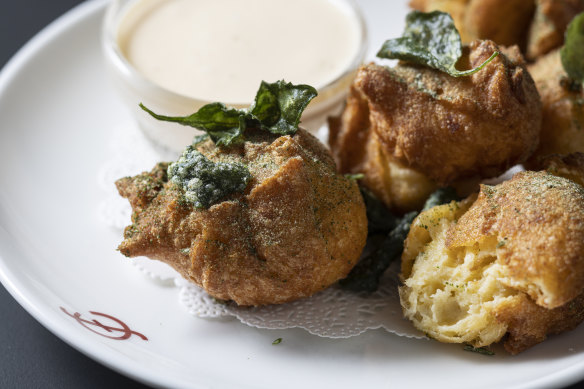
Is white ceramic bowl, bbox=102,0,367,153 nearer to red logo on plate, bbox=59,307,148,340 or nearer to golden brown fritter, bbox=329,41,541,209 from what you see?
golden brown fritter, bbox=329,41,541,209

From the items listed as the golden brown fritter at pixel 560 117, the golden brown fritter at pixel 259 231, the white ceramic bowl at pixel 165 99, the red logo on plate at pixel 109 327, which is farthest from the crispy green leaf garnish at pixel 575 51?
the red logo on plate at pixel 109 327

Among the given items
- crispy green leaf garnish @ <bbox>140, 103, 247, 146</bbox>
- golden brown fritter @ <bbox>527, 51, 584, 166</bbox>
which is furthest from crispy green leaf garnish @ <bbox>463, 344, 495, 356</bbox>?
crispy green leaf garnish @ <bbox>140, 103, 247, 146</bbox>

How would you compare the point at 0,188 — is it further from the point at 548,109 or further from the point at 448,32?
the point at 548,109

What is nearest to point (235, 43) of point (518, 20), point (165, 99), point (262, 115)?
point (165, 99)

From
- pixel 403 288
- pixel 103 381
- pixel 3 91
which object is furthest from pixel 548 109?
pixel 3 91

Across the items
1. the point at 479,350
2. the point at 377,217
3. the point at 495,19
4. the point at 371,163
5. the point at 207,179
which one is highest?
the point at 207,179

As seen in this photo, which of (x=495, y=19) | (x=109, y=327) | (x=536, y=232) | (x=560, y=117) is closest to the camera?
(x=536, y=232)

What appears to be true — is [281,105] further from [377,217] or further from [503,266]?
[503,266]

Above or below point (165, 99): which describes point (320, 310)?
below
